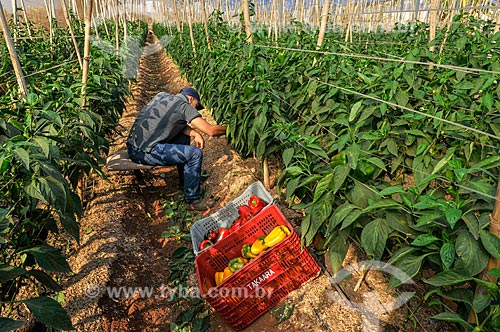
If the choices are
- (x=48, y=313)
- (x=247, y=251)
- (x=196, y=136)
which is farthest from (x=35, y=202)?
(x=196, y=136)

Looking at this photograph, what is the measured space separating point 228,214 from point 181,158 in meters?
1.10

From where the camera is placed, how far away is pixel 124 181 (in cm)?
447

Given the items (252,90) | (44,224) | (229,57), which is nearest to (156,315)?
(44,224)

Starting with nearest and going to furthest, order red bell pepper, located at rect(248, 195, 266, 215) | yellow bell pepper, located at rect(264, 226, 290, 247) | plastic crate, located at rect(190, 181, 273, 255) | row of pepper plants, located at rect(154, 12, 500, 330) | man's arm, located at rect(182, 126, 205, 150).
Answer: row of pepper plants, located at rect(154, 12, 500, 330), yellow bell pepper, located at rect(264, 226, 290, 247), red bell pepper, located at rect(248, 195, 266, 215), plastic crate, located at rect(190, 181, 273, 255), man's arm, located at rect(182, 126, 205, 150)

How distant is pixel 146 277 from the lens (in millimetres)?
3023

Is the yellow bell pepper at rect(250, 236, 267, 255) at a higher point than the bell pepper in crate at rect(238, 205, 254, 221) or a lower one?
lower

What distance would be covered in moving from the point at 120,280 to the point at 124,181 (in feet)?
6.01

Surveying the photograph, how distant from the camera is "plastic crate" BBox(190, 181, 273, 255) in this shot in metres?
3.14

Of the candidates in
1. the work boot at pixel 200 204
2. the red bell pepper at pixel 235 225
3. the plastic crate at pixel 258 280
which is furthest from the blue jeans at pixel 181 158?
the plastic crate at pixel 258 280

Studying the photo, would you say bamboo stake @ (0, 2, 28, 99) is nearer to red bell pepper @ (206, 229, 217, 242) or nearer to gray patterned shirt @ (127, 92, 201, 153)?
gray patterned shirt @ (127, 92, 201, 153)

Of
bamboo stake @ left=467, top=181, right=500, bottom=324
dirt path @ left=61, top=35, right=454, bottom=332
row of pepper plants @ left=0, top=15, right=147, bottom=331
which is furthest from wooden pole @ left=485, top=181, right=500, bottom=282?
row of pepper plants @ left=0, top=15, right=147, bottom=331

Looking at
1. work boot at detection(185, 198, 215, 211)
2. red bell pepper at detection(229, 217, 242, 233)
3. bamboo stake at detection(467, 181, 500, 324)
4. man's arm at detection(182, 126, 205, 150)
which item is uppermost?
bamboo stake at detection(467, 181, 500, 324)

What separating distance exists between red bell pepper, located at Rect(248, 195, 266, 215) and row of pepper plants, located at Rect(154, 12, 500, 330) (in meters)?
0.30

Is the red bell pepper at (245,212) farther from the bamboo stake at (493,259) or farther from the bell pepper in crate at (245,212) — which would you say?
the bamboo stake at (493,259)
